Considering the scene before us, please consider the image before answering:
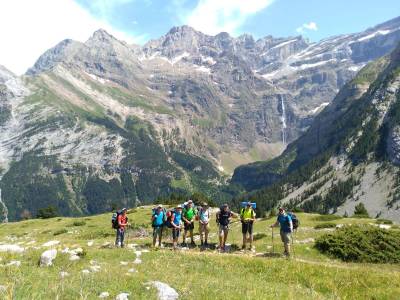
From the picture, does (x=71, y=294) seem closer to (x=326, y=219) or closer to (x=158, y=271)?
(x=158, y=271)

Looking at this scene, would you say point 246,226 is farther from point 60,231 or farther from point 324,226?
point 60,231

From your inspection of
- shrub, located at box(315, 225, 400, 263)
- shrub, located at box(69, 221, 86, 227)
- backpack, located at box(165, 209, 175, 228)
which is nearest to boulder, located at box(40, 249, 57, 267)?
backpack, located at box(165, 209, 175, 228)

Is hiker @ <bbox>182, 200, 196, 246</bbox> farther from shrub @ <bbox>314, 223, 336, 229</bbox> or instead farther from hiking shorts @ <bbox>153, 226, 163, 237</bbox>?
shrub @ <bbox>314, 223, 336, 229</bbox>

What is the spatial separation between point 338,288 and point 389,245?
13364 millimetres

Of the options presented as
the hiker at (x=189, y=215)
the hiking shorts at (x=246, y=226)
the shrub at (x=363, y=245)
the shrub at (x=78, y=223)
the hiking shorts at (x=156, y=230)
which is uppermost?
the hiker at (x=189, y=215)

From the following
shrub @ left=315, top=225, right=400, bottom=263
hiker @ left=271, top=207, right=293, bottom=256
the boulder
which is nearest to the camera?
the boulder

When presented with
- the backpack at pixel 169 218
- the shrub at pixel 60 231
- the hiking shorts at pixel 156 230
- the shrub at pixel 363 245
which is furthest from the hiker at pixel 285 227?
the shrub at pixel 60 231

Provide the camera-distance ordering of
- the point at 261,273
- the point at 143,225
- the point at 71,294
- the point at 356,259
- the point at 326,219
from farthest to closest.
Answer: the point at 143,225 → the point at 326,219 → the point at 356,259 → the point at 261,273 → the point at 71,294

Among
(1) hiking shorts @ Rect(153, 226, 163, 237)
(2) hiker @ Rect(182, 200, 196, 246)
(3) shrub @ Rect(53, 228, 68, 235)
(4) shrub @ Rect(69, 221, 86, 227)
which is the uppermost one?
(2) hiker @ Rect(182, 200, 196, 246)

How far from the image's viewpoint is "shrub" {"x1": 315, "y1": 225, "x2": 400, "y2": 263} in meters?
29.2

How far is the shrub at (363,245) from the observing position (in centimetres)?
2919

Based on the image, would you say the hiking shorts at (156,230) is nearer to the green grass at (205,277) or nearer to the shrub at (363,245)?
the green grass at (205,277)

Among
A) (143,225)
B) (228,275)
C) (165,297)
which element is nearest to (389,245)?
(228,275)

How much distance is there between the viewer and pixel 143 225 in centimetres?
5875
